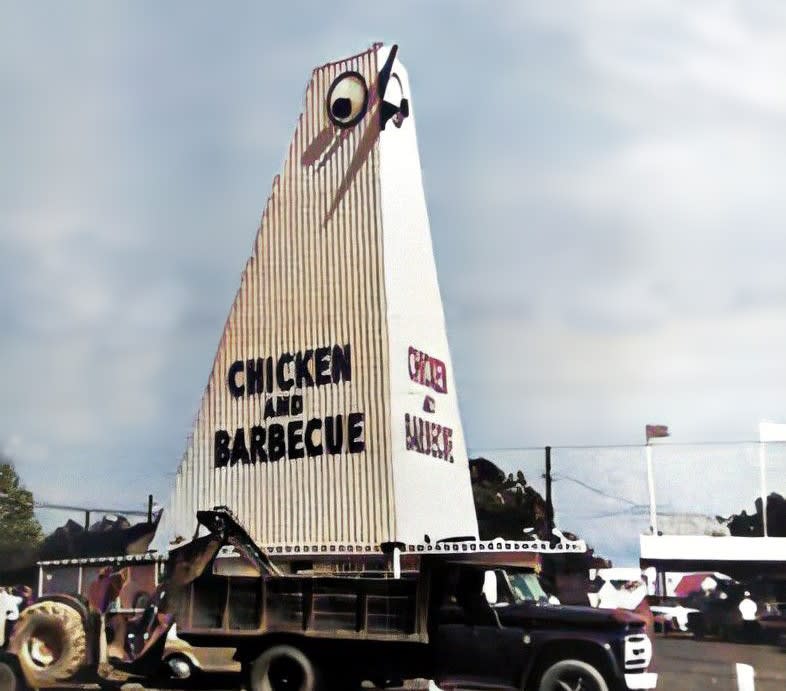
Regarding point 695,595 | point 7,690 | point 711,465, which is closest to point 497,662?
point 695,595

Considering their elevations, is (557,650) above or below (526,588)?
below

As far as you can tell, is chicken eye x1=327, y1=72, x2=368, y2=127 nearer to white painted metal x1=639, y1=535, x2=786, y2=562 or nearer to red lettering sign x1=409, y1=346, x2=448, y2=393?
red lettering sign x1=409, y1=346, x2=448, y2=393

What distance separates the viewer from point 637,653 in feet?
35.0

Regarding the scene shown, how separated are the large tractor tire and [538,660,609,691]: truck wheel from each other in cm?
609

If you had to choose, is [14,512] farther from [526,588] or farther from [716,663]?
[716,663]

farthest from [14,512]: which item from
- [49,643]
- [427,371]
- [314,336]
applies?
[427,371]

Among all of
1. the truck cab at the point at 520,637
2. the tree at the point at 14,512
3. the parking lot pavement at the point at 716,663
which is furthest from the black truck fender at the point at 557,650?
the tree at the point at 14,512

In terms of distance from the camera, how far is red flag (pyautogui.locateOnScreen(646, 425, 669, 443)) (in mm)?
13039

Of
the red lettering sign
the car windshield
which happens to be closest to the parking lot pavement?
the car windshield

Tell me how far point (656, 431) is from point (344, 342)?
15.0 ft

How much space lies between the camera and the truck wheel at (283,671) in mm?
11555

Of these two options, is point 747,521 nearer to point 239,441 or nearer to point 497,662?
point 497,662

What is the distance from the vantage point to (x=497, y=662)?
10820mm

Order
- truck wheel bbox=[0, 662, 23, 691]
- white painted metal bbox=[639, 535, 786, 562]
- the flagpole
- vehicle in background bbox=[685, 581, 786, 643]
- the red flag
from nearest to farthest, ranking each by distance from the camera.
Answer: vehicle in background bbox=[685, 581, 786, 643] < white painted metal bbox=[639, 535, 786, 562] < the flagpole < the red flag < truck wheel bbox=[0, 662, 23, 691]
